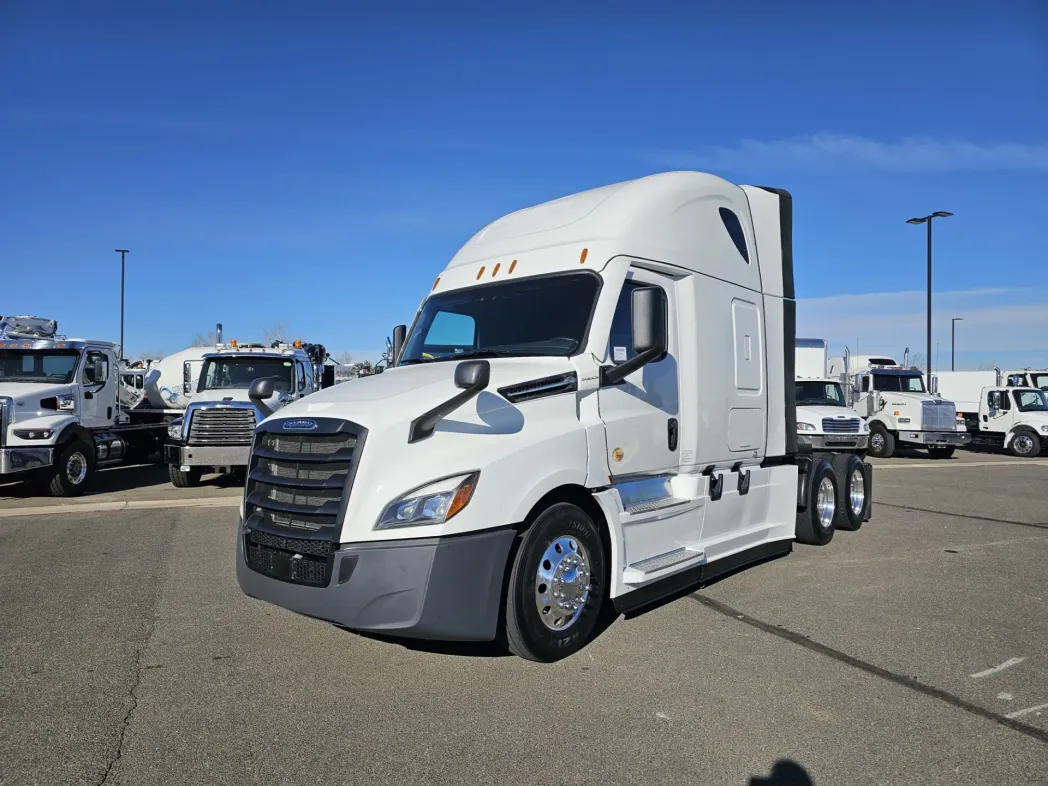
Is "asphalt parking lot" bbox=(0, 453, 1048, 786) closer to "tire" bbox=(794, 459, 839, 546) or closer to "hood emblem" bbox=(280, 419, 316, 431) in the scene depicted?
"tire" bbox=(794, 459, 839, 546)

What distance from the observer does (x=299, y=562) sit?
448 cm

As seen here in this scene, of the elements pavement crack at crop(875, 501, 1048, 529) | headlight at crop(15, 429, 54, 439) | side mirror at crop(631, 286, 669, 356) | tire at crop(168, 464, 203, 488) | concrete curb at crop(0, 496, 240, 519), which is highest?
side mirror at crop(631, 286, 669, 356)

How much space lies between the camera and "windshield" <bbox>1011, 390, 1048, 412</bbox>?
909 inches

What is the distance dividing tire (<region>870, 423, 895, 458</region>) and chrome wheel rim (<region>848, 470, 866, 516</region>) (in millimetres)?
13577

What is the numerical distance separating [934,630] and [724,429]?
2029 millimetres

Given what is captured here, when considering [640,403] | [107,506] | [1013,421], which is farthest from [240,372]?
[1013,421]

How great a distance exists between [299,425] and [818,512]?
5885mm

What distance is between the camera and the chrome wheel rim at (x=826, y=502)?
868cm

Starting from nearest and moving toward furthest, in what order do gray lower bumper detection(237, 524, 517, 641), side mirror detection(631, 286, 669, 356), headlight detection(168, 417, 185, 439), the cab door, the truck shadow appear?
gray lower bumper detection(237, 524, 517, 641), side mirror detection(631, 286, 669, 356), the cab door, headlight detection(168, 417, 185, 439), the truck shadow

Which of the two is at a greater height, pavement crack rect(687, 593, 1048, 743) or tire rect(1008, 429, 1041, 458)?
tire rect(1008, 429, 1041, 458)

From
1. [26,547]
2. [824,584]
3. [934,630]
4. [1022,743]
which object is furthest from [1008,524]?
[26,547]

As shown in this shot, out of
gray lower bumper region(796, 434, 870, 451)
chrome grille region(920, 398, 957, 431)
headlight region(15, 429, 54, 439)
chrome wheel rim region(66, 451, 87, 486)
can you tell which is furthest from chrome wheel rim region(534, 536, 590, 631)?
chrome grille region(920, 398, 957, 431)

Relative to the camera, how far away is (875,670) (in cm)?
471

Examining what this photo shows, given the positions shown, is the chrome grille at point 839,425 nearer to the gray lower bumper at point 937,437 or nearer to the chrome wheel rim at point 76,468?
the gray lower bumper at point 937,437
